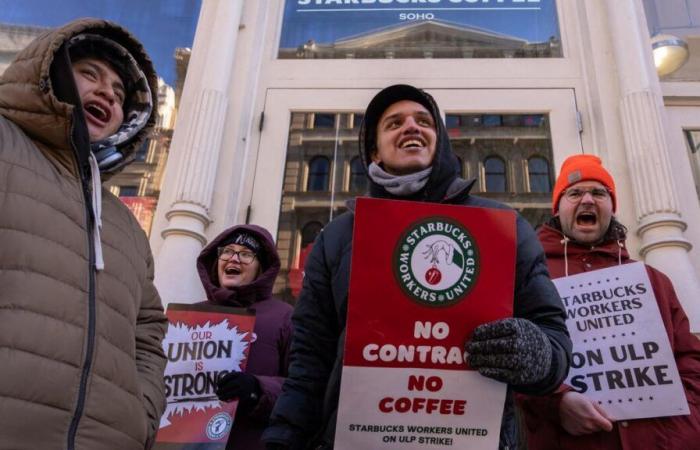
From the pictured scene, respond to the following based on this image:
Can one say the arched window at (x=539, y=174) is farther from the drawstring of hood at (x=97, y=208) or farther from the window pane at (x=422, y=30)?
the drawstring of hood at (x=97, y=208)

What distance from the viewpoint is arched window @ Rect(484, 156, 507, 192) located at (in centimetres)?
401

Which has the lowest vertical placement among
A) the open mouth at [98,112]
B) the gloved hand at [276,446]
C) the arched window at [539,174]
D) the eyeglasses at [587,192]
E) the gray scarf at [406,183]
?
the gloved hand at [276,446]

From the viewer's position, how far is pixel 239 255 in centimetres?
278

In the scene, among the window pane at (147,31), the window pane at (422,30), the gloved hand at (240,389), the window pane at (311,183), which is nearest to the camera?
the gloved hand at (240,389)

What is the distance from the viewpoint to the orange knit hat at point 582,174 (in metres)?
2.40

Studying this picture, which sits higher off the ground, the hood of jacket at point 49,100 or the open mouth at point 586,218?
the open mouth at point 586,218

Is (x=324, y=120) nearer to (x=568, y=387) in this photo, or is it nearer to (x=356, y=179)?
(x=356, y=179)

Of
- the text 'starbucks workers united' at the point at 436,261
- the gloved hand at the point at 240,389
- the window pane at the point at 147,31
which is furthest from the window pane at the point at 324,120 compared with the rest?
the text 'starbucks workers united' at the point at 436,261

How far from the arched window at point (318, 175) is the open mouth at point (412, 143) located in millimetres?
2527

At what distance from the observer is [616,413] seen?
182 centimetres

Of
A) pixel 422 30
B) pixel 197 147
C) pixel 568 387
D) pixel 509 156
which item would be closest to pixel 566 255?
pixel 568 387

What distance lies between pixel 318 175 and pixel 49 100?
2.95 meters

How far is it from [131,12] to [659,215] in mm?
4811

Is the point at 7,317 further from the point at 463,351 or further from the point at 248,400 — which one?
the point at 248,400
